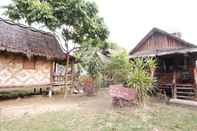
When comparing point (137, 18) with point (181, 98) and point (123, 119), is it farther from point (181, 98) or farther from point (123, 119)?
point (123, 119)

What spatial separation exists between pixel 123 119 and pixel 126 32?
3182 cm

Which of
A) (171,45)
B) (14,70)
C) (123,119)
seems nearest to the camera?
(123,119)

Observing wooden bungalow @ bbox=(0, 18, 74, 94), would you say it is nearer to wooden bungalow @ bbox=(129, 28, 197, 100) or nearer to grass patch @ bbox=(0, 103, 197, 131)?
grass patch @ bbox=(0, 103, 197, 131)

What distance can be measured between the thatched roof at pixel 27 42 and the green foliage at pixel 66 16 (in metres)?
1.41

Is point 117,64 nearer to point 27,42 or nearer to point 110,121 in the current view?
point 27,42

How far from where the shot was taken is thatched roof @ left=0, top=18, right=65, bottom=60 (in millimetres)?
11357

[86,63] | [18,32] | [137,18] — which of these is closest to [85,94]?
[86,63]

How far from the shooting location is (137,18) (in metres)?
32.8

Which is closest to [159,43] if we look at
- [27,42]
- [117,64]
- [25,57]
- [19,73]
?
[117,64]

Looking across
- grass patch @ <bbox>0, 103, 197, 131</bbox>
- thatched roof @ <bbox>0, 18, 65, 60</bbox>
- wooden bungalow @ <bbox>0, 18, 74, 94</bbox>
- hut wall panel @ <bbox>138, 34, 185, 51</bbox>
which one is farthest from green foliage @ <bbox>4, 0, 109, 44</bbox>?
grass patch @ <bbox>0, 103, 197, 131</bbox>

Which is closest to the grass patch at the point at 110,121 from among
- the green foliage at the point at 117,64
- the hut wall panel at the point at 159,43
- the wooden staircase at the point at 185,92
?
the wooden staircase at the point at 185,92

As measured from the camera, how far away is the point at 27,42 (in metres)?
12.7

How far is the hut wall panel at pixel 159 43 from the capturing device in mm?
17406

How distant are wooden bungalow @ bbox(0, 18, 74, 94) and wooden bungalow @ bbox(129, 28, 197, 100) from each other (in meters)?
6.30
